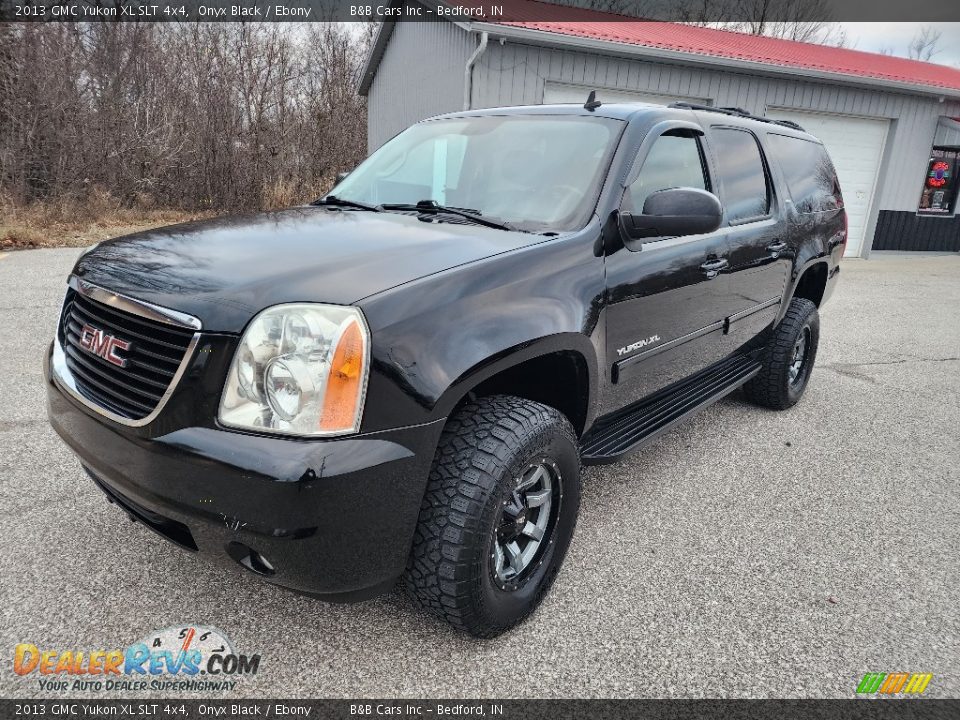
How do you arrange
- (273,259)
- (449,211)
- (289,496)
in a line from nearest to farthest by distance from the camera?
1. (289,496)
2. (273,259)
3. (449,211)

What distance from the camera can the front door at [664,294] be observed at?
2676 millimetres

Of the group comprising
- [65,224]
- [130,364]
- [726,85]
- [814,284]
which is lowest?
[65,224]

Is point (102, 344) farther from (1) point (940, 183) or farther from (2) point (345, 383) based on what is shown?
(1) point (940, 183)

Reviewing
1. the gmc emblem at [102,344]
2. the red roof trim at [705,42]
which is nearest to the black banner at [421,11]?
the red roof trim at [705,42]

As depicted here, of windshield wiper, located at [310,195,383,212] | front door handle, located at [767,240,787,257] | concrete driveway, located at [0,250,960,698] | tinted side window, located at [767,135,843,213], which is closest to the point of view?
concrete driveway, located at [0,250,960,698]

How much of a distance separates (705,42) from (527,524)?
13.5 metres

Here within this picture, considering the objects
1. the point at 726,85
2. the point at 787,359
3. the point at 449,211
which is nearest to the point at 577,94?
the point at 726,85

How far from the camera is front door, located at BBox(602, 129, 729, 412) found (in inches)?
105

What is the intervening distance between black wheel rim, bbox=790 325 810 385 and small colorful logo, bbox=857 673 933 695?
2.75 metres

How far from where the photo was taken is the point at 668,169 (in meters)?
3.10

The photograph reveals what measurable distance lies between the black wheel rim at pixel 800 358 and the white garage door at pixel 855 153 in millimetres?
9986

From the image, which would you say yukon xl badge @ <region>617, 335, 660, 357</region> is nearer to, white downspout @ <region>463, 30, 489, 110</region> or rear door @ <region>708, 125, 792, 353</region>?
rear door @ <region>708, 125, 792, 353</region>

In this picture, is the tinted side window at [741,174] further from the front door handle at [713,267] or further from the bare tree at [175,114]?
the bare tree at [175,114]

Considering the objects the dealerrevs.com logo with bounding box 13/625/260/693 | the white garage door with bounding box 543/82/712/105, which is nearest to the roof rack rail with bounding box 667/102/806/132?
the dealerrevs.com logo with bounding box 13/625/260/693
